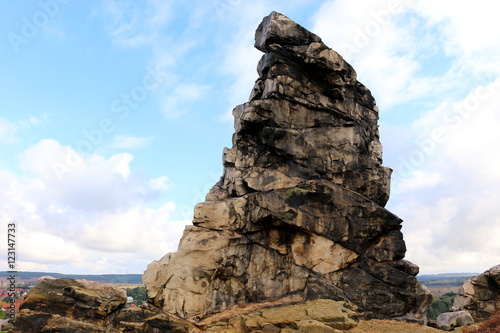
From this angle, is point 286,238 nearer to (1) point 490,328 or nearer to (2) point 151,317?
(2) point 151,317

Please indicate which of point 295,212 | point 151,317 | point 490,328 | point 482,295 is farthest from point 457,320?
point 151,317

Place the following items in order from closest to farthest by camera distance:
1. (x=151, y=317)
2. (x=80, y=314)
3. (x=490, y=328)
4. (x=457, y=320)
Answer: (x=80, y=314) → (x=151, y=317) → (x=490, y=328) → (x=457, y=320)

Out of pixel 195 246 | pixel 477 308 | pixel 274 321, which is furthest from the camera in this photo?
pixel 477 308

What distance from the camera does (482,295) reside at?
35.6 meters

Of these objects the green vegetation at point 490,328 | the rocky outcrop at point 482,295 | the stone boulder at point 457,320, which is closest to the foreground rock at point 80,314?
the green vegetation at point 490,328

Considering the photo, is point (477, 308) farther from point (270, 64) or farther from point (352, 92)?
point (270, 64)

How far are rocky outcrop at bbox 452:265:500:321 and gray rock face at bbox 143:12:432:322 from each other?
719 cm

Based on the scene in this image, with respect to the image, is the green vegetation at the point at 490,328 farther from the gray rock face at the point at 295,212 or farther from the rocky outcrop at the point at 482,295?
the rocky outcrop at the point at 482,295

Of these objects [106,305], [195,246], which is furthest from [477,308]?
[106,305]

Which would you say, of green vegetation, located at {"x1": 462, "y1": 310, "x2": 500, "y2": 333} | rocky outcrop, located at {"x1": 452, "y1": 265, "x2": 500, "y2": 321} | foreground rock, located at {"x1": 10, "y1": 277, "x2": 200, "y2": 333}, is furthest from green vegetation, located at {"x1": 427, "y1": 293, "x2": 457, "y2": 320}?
foreground rock, located at {"x1": 10, "y1": 277, "x2": 200, "y2": 333}

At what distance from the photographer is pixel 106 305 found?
25.8 m

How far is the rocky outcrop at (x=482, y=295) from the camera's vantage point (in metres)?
34.9

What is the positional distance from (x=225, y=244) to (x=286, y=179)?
7777 millimetres

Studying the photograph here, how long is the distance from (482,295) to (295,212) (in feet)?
71.7
